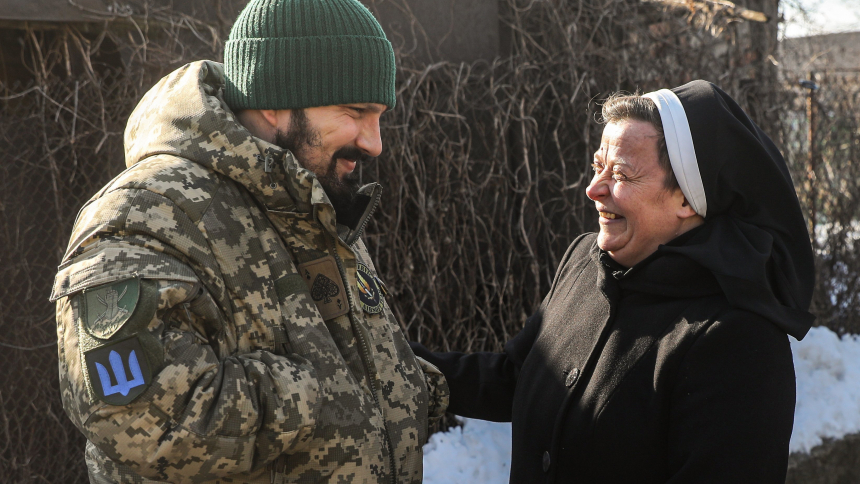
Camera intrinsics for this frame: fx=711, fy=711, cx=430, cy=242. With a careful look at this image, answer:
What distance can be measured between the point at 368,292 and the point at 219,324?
540 mm

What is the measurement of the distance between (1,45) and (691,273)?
12.7 feet

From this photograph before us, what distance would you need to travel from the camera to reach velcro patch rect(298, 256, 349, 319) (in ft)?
6.10

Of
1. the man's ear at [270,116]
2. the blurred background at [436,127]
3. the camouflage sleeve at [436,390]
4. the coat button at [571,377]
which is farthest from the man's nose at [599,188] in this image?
the blurred background at [436,127]

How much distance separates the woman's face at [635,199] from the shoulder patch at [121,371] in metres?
1.34

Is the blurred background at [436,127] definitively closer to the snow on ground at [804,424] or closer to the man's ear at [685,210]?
the snow on ground at [804,424]

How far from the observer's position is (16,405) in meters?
3.77

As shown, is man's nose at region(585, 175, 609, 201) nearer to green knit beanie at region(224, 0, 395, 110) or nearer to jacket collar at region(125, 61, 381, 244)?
green knit beanie at region(224, 0, 395, 110)

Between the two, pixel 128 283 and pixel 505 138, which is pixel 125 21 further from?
pixel 128 283

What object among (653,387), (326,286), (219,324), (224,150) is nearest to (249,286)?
(219,324)

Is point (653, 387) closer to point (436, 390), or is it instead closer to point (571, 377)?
point (571, 377)

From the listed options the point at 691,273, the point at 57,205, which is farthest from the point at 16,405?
the point at 691,273

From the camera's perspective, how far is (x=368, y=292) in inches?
81.7

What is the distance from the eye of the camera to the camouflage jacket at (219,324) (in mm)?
1448

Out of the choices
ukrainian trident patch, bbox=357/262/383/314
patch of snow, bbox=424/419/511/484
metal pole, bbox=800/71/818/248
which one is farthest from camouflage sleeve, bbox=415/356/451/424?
metal pole, bbox=800/71/818/248
